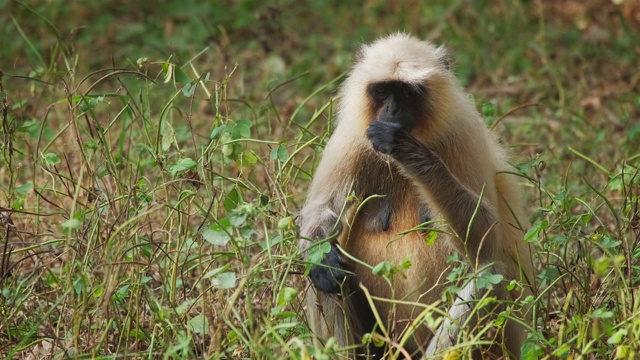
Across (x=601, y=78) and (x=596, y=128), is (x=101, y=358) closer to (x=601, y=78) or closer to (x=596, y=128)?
(x=596, y=128)

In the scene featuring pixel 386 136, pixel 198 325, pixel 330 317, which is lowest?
pixel 330 317

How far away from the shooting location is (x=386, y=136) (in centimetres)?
392

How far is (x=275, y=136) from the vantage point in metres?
6.98

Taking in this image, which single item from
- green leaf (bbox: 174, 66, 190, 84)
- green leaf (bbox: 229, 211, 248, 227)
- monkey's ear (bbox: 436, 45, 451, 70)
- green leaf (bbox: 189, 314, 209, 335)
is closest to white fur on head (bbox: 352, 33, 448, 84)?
monkey's ear (bbox: 436, 45, 451, 70)

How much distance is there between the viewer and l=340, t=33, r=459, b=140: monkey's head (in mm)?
4035

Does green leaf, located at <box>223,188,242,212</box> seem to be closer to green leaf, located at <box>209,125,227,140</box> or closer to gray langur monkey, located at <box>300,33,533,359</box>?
green leaf, located at <box>209,125,227,140</box>

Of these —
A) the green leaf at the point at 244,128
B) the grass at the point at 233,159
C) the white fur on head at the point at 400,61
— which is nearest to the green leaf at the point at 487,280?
the grass at the point at 233,159

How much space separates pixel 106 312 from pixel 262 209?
699 mm

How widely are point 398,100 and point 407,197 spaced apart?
20.7 inches

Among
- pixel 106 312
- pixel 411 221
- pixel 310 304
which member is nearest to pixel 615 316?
pixel 411 221

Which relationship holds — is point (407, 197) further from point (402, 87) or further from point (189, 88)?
point (189, 88)

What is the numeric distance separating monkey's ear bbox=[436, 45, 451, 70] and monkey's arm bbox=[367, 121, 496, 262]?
1.78 ft

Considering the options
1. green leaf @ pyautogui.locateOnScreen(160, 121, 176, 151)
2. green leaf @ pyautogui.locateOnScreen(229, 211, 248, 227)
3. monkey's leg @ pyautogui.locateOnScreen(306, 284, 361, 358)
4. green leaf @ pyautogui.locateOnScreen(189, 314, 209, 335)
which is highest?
green leaf @ pyautogui.locateOnScreen(160, 121, 176, 151)

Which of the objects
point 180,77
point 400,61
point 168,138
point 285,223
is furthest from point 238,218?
point 400,61
